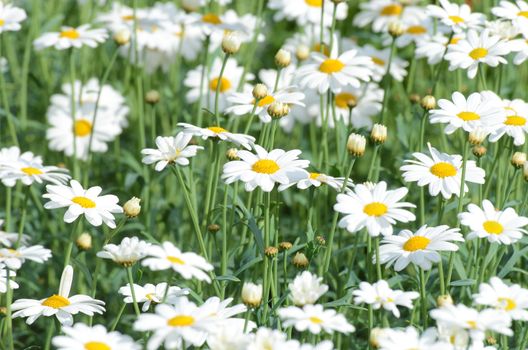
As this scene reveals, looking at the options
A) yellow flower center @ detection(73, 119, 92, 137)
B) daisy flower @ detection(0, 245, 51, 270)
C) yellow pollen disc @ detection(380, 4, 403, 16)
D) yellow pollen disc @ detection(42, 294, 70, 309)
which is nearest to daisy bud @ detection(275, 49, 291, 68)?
daisy flower @ detection(0, 245, 51, 270)

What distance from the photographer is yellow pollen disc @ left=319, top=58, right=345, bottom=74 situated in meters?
3.54

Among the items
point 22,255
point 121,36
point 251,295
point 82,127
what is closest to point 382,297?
point 251,295

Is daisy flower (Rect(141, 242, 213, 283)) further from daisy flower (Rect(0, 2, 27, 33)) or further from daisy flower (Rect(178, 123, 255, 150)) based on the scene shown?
Answer: daisy flower (Rect(0, 2, 27, 33))

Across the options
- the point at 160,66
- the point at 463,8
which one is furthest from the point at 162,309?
the point at 160,66

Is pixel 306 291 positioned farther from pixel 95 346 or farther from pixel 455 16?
pixel 455 16

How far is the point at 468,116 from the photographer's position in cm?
285

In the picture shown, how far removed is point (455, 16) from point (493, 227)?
1.28 m

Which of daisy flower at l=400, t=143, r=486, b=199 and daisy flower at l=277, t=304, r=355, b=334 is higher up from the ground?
daisy flower at l=400, t=143, r=486, b=199

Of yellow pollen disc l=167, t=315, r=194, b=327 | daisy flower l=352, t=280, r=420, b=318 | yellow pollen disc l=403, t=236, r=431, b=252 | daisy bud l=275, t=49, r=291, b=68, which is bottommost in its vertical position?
daisy flower l=352, t=280, r=420, b=318

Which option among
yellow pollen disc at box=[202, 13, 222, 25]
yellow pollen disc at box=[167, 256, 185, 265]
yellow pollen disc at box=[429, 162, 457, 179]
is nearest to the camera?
yellow pollen disc at box=[167, 256, 185, 265]

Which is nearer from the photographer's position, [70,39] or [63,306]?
[63,306]

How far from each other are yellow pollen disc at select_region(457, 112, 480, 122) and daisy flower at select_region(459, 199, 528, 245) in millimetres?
337

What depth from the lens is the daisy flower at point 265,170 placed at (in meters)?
2.64

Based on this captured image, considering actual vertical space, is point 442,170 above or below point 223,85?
above
